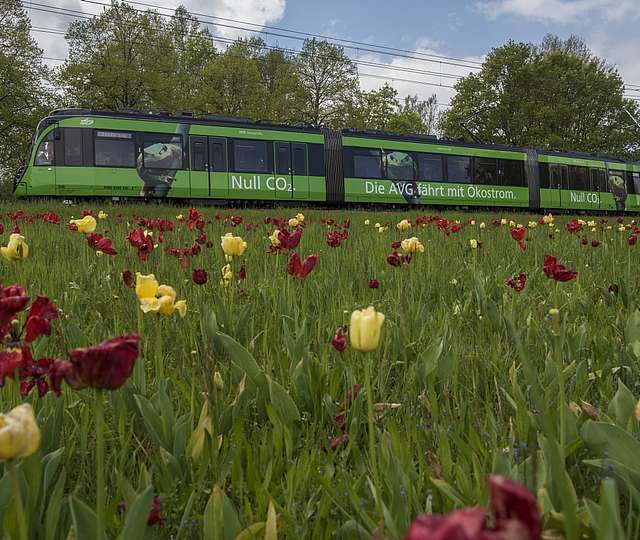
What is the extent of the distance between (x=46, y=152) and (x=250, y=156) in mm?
5175

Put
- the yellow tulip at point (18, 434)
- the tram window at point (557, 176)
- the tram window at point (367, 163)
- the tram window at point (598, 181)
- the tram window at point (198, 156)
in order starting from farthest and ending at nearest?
the tram window at point (598, 181) < the tram window at point (557, 176) < the tram window at point (367, 163) < the tram window at point (198, 156) < the yellow tulip at point (18, 434)

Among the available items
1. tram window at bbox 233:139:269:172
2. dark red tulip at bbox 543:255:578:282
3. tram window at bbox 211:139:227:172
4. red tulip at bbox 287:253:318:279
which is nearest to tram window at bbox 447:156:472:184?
tram window at bbox 233:139:269:172

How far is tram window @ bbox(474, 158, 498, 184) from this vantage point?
18562 millimetres

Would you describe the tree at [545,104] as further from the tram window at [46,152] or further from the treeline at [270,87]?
the tram window at [46,152]

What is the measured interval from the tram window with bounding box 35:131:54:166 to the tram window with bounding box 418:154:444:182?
10.7 m

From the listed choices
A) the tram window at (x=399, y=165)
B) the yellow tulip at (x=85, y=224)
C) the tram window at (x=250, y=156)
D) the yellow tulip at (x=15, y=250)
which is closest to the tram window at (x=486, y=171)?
the tram window at (x=399, y=165)

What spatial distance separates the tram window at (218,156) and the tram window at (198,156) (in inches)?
8.9

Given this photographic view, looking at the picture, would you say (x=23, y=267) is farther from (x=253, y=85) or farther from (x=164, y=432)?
(x=253, y=85)

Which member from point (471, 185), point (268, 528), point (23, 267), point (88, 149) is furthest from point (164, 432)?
point (471, 185)

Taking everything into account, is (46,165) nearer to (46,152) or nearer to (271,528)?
(46,152)

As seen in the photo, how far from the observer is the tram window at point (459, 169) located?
18016mm

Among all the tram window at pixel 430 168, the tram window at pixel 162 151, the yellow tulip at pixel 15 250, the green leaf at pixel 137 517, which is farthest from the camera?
the tram window at pixel 430 168

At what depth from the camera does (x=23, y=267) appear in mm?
2867

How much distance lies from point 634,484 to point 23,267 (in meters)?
2.91
